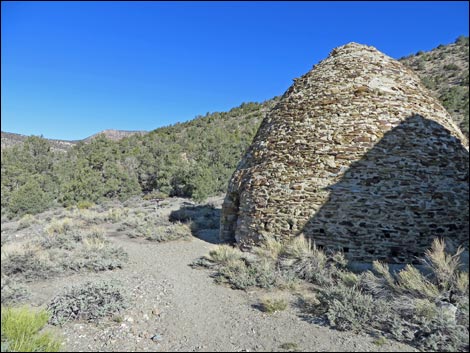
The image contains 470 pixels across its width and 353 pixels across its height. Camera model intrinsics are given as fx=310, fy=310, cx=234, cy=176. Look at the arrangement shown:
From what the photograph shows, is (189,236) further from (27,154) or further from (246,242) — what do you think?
(27,154)

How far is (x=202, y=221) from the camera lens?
1199 cm

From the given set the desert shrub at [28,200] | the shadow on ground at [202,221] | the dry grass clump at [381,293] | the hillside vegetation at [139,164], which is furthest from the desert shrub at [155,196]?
the dry grass clump at [381,293]

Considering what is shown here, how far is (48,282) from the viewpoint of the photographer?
6.32m

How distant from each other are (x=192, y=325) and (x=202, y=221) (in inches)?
297

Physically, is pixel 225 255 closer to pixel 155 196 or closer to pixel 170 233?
pixel 170 233

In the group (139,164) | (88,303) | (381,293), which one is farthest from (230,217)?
(139,164)

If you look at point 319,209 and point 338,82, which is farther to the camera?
point 338,82

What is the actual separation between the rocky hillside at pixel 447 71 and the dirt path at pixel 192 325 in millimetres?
15340

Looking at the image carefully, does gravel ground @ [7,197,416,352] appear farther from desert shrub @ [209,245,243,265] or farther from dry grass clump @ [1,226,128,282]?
desert shrub @ [209,245,243,265]

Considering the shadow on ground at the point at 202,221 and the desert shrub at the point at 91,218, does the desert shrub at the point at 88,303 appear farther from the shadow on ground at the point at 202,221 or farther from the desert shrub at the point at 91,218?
the desert shrub at the point at 91,218

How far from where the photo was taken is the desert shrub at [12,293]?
4.96 m

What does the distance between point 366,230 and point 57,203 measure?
59.6ft

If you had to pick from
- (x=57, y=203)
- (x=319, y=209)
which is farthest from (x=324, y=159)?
(x=57, y=203)

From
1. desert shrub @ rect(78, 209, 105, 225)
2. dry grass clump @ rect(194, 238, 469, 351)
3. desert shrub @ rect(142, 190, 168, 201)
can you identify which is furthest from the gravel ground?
desert shrub @ rect(142, 190, 168, 201)
